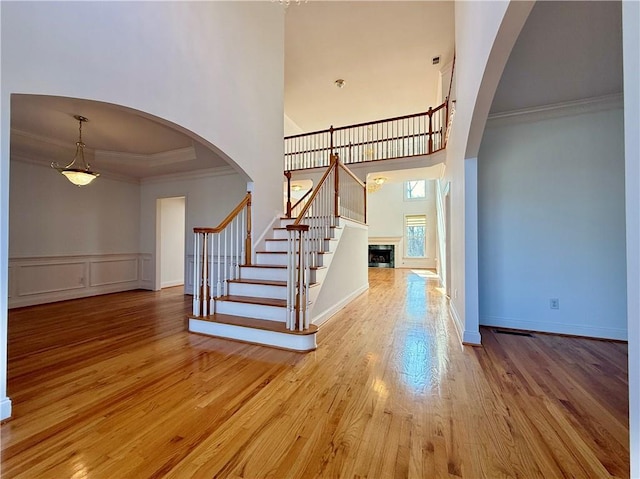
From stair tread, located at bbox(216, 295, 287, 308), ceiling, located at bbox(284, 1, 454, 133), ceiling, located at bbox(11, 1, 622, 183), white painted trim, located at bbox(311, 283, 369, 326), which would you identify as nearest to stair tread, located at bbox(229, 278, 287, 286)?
stair tread, located at bbox(216, 295, 287, 308)

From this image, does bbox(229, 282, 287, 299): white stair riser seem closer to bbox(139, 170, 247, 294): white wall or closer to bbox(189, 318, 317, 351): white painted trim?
bbox(189, 318, 317, 351): white painted trim

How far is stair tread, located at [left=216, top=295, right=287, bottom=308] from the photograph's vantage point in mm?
2983

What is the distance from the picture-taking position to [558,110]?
3094 mm

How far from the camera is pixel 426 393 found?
73.9 inches

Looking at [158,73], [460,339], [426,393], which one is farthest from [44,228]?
[460,339]

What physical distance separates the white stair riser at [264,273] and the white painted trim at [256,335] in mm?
855

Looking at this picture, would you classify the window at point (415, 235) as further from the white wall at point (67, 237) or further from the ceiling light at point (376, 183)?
the white wall at point (67, 237)

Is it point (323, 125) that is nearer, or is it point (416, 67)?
point (416, 67)

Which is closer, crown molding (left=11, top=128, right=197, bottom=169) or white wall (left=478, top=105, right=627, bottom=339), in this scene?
white wall (left=478, top=105, right=627, bottom=339)

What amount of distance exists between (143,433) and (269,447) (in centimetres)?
71

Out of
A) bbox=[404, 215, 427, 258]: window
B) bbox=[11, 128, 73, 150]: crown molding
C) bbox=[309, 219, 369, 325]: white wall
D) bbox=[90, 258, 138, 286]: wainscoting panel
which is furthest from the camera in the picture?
bbox=[404, 215, 427, 258]: window

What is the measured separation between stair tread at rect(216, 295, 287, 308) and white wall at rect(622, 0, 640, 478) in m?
2.57

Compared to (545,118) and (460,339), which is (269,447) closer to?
(460,339)

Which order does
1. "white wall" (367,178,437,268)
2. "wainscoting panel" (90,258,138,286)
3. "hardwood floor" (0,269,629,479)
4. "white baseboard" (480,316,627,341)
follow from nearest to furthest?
"hardwood floor" (0,269,629,479), "white baseboard" (480,316,627,341), "wainscoting panel" (90,258,138,286), "white wall" (367,178,437,268)
